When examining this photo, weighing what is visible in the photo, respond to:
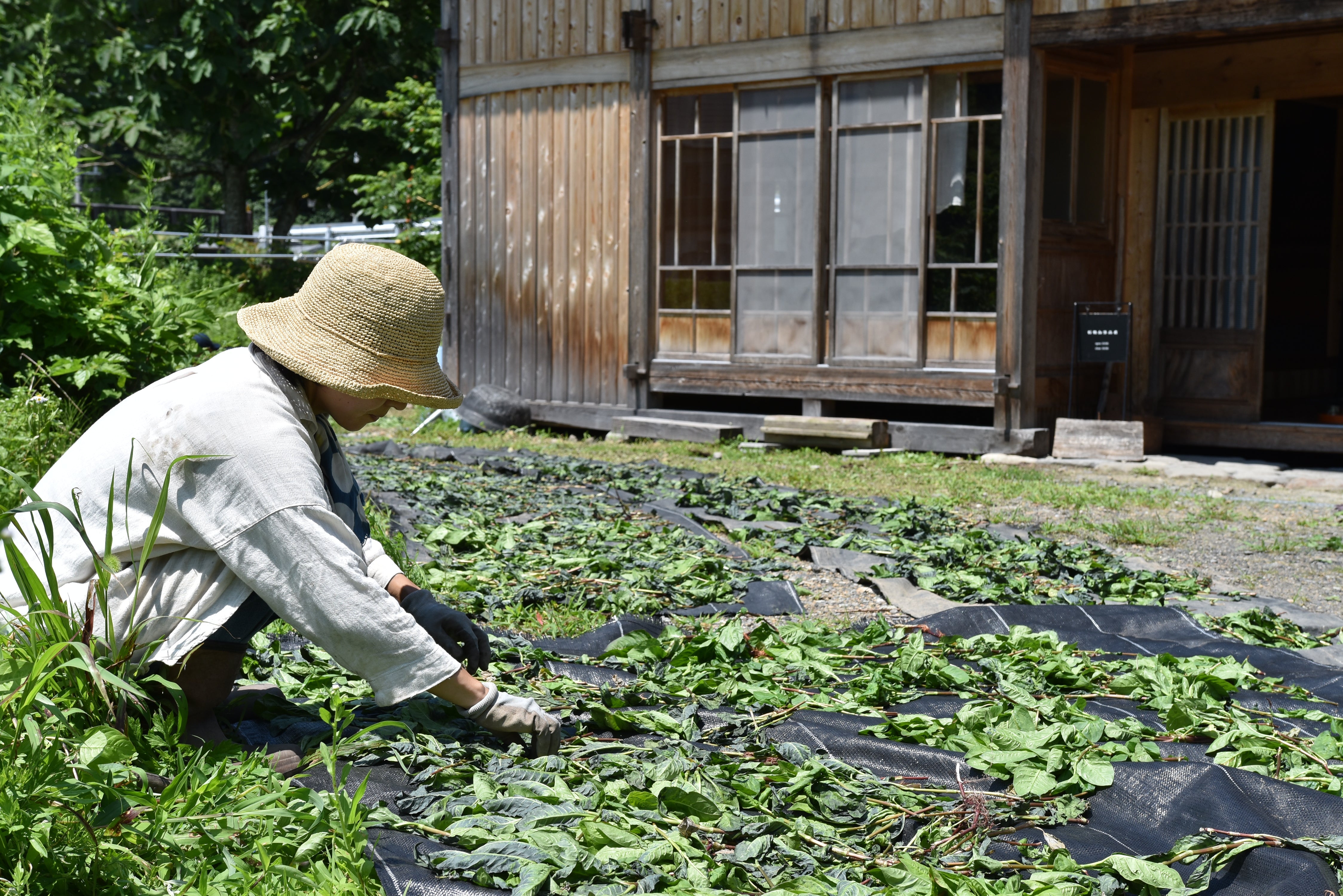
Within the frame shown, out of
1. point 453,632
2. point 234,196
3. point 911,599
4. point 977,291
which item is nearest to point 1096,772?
point 453,632

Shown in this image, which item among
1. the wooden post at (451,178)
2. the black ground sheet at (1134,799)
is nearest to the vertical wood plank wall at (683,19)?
the wooden post at (451,178)

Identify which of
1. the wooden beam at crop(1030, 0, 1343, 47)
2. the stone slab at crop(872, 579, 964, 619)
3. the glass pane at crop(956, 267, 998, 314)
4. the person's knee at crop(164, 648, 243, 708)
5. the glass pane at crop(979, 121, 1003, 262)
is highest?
the wooden beam at crop(1030, 0, 1343, 47)

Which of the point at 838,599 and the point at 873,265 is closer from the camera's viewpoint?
the point at 838,599

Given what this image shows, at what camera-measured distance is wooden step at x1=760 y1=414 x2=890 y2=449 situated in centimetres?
1048

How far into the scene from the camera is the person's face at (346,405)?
122 inches

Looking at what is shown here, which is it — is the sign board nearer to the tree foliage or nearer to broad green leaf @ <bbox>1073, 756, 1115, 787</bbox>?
broad green leaf @ <bbox>1073, 756, 1115, 787</bbox>

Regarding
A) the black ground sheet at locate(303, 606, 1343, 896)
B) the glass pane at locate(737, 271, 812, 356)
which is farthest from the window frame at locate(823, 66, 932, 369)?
the black ground sheet at locate(303, 606, 1343, 896)

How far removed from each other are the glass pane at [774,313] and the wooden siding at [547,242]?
3.88 feet

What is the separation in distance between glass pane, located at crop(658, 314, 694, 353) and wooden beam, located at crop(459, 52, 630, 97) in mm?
2097

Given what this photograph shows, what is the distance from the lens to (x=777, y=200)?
435 inches

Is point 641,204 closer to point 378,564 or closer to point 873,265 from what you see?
point 873,265

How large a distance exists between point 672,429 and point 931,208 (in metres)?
2.84

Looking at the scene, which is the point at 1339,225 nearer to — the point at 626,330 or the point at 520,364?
the point at 626,330

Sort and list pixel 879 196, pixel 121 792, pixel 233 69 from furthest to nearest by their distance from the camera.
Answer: pixel 233 69 < pixel 879 196 < pixel 121 792
